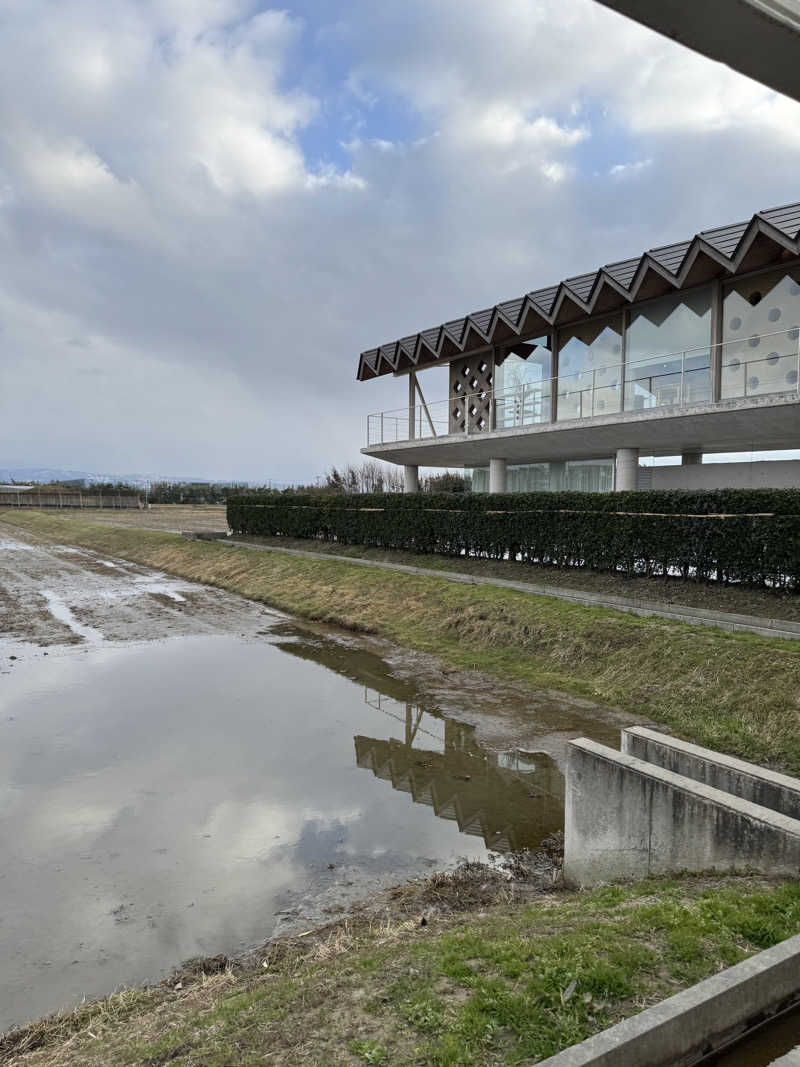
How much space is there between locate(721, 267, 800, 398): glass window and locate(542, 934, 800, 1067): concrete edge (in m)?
15.7

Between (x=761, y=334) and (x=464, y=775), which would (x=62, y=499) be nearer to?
(x=761, y=334)

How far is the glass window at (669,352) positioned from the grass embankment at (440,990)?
16.2m

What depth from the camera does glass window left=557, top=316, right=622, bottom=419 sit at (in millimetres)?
21250

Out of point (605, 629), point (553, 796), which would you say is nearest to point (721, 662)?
→ point (605, 629)

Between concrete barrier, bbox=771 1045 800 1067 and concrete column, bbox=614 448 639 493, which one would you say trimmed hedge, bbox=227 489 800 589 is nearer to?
concrete column, bbox=614 448 639 493

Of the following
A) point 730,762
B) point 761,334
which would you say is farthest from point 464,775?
point 761,334

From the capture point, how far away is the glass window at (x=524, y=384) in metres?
23.5

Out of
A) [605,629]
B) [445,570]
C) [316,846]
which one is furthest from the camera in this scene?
[445,570]

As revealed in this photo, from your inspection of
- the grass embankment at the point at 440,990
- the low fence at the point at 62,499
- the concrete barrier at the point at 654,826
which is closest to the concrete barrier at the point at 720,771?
the concrete barrier at the point at 654,826

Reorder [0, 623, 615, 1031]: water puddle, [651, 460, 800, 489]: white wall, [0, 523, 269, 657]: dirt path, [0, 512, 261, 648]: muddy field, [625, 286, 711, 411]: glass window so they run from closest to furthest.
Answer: [0, 623, 615, 1031]: water puddle
[0, 523, 269, 657]: dirt path
[0, 512, 261, 648]: muddy field
[651, 460, 800, 489]: white wall
[625, 286, 711, 411]: glass window

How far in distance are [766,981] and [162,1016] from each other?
332 cm

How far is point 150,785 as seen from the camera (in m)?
7.59

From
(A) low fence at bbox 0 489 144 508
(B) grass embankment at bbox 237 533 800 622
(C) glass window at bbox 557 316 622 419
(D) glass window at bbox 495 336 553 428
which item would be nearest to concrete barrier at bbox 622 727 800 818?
(B) grass embankment at bbox 237 533 800 622

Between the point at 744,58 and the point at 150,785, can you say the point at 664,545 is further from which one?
the point at 744,58
